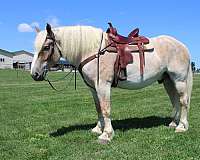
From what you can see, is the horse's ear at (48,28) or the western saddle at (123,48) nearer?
the horse's ear at (48,28)

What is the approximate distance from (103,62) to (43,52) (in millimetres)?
1201

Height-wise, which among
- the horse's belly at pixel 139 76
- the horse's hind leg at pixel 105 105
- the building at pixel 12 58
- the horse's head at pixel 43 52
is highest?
the building at pixel 12 58

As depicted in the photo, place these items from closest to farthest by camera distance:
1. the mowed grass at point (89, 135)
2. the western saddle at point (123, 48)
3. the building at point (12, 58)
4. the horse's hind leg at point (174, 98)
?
the mowed grass at point (89, 135), the western saddle at point (123, 48), the horse's hind leg at point (174, 98), the building at point (12, 58)

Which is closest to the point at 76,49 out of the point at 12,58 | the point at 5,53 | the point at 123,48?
the point at 123,48

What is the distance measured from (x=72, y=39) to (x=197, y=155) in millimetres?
3275

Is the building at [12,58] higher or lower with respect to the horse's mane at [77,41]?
higher

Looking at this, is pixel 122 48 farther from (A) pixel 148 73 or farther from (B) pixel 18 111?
(B) pixel 18 111

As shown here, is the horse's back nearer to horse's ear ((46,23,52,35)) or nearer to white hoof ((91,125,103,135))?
white hoof ((91,125,103,135))

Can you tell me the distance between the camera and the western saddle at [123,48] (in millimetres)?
8227

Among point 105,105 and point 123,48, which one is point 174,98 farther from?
point 105,105

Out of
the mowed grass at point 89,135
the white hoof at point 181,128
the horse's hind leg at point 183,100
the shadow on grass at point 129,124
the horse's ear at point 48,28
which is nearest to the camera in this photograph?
the mowed grass at point 89,135

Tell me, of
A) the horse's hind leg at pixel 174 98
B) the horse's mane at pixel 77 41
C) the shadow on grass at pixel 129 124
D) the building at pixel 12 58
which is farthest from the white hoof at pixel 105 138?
the building at pixel 12 58

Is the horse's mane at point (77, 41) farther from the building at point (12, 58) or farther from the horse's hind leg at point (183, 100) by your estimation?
the building at point (12, 58)

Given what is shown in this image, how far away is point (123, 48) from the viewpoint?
27.5ft
